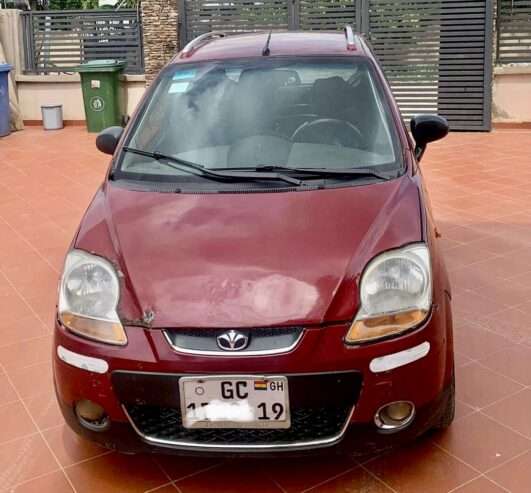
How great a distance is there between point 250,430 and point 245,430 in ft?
0.06

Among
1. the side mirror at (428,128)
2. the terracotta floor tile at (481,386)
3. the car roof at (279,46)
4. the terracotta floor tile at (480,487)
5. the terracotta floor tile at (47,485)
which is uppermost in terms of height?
the car roof at (279,46)

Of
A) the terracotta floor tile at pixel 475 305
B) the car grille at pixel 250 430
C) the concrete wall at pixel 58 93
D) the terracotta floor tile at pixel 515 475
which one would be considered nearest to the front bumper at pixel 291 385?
the car grille at pixel 250 430

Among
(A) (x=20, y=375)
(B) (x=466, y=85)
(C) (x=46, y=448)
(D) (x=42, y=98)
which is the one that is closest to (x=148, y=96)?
(A) (x=20, y=375)

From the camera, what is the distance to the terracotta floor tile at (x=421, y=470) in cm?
288

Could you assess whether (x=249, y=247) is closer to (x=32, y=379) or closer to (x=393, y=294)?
(x=393, y=294)

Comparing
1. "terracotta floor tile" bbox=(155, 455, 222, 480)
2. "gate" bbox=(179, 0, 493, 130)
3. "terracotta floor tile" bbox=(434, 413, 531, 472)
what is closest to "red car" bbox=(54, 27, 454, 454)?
"terracotta floor tile" bbox=(434, 413, 531, 472)

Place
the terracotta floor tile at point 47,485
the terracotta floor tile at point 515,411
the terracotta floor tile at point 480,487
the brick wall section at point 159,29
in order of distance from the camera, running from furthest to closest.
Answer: the brick wall section at point 159,29 < the terracotta floor tile at point 515,411 < the terracotta floor tile at point 47,485 < the terracotta floor tile at point 480,487

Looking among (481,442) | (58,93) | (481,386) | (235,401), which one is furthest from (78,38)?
(235,401)

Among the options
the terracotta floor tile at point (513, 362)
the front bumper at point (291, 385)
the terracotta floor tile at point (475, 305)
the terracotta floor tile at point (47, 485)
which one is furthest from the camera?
the terracotta floor tile at point (475, 305)

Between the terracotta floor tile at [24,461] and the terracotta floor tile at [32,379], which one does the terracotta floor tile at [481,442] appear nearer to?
the terracotta floor tile at [24,461]

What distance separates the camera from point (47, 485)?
117 inches

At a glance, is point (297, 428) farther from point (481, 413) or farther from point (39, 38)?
point (39, 38)

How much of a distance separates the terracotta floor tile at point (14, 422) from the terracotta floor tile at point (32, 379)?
0.36 feet

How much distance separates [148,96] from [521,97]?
8.37 m
